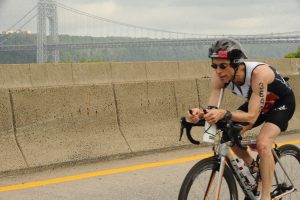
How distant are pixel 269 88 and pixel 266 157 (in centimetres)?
52

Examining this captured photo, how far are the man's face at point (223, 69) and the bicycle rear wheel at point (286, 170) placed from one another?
3.18ft

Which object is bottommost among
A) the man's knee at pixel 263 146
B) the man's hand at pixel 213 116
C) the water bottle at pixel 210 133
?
the man's knee at pixel 263 146

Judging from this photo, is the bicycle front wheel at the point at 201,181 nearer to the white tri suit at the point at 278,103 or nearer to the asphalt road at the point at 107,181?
the white tri suit at the point at 278,103

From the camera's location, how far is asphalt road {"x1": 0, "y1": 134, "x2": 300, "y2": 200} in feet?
17.1

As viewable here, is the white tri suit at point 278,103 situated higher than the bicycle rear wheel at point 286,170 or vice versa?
the white tri suit at point 278,103

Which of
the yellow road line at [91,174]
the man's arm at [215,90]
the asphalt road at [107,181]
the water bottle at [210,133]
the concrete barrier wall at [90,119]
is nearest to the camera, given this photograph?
the water bottle at [210,133]

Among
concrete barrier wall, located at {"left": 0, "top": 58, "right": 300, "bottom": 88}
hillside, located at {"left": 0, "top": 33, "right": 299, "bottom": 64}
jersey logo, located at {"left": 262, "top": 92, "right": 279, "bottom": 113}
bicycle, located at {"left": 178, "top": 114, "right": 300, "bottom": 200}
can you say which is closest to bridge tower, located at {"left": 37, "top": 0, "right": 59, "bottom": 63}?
hillside, located at {"left": 0, "top": 33, "right": 299, "bottom": 64}

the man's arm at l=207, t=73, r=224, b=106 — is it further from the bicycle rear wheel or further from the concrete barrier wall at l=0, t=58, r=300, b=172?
the concrete barrier wall at l=0, t=58, r=300, b=172

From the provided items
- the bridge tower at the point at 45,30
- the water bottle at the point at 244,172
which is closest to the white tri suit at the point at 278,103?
the water bottle at the point at 244,172

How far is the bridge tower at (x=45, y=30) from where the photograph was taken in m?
82.6

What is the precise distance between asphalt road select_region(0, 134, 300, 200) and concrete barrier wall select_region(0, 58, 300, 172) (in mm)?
211

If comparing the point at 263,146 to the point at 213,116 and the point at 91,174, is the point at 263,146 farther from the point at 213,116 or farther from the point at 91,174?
the point at 91,174

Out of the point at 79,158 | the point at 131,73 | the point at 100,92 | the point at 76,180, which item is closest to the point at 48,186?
the point at 76,180

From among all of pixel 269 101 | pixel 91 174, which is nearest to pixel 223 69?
pixel 269 101
